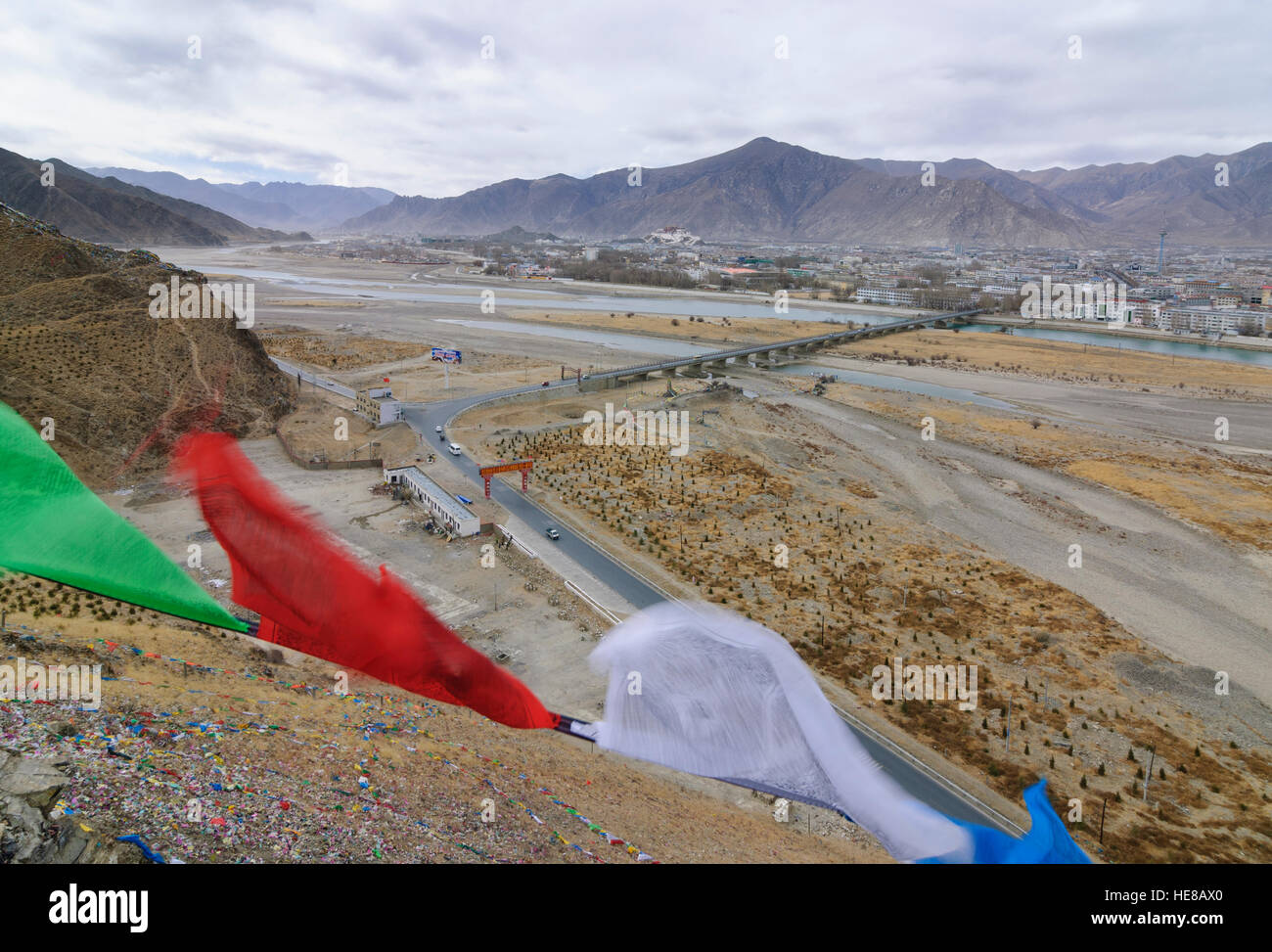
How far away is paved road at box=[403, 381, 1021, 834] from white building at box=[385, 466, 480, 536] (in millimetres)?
3060

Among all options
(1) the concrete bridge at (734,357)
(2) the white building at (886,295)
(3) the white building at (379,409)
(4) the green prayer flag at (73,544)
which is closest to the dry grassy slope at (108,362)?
(3) the white building at (379,409)

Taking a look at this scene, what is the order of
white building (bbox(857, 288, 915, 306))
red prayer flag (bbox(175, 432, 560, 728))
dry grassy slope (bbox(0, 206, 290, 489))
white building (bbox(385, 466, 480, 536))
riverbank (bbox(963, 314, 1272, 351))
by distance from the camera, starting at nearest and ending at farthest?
red prayer flag (bbox(175, 432, 560, 728)), white building (bbox(385, 466, 480, 536)), dry grassy slope (bbox(0, 206, 290, 489)), riverbank (bbox(963, 314, 1272, 351)), white building (bbox(857, 288, 915, 306))

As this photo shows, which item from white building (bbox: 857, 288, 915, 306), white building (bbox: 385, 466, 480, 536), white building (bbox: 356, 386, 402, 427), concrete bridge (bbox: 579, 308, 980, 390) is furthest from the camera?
white building (bbox: 857, 288, 915, 306)

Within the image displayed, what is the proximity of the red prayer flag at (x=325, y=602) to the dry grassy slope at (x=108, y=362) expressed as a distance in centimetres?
2809

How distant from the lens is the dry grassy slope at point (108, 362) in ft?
128

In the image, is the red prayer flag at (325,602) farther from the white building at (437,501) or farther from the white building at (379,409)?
the white building at (379,409)

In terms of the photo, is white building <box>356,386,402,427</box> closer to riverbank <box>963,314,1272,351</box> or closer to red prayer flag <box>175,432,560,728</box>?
red prayer flag <box>175,432,560,728</box>

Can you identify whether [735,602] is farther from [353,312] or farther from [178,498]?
[353,312]

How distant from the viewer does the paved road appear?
1747cm

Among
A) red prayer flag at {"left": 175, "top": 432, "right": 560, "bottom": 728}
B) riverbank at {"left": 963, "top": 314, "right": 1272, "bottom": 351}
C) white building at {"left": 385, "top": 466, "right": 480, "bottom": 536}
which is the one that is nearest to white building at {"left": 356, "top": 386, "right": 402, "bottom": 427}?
white building at {"left": 385, "top": 466, "right": 480, "bottom": 536}

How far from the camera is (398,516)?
1334 inches

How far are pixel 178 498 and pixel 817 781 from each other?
34668 millimetres

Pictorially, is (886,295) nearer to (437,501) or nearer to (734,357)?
(734,357)

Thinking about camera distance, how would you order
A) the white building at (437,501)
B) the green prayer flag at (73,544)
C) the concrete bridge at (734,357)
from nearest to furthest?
the green prayer flag at (73,544) < the white building at (437,501) < the concrete bridge at (734,357)
